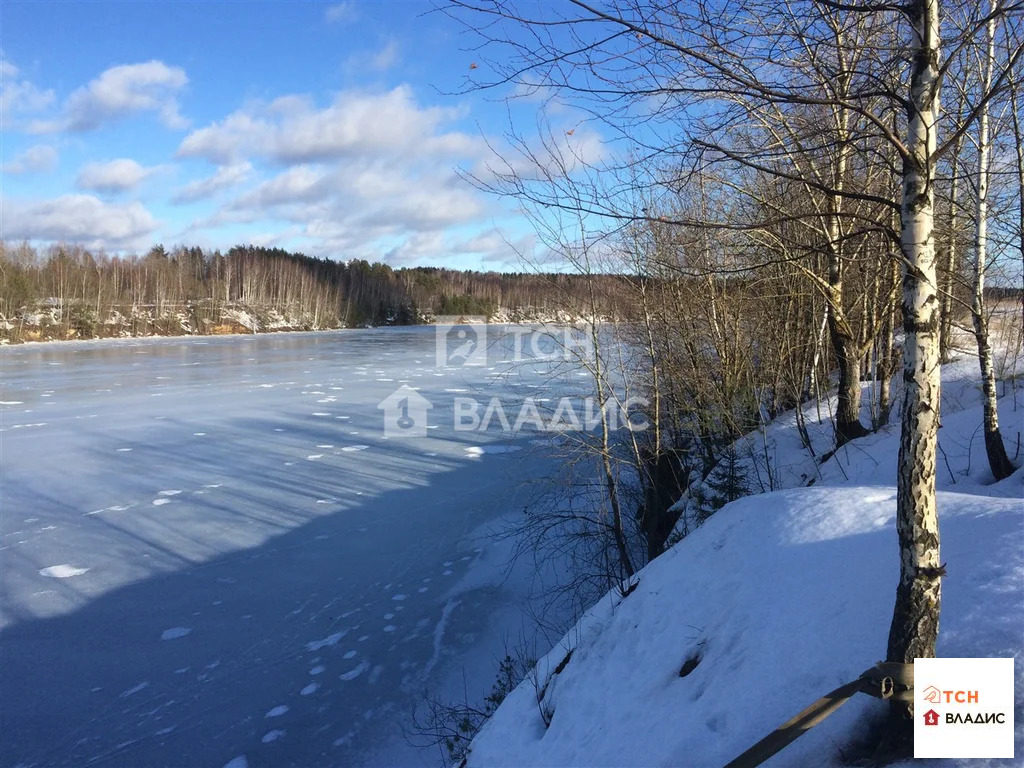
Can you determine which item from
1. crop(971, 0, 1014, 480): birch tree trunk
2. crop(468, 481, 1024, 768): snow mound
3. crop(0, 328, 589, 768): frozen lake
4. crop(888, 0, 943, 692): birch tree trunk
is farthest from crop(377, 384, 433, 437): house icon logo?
crop(888, 0, 943, 692): birch tree trunk

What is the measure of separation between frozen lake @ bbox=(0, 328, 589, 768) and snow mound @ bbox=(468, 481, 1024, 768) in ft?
6.44

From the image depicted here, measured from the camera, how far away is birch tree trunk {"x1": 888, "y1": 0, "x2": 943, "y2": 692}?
2.10m

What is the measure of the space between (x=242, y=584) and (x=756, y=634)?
6.80m

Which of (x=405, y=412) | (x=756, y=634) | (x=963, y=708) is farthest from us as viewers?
(x=405, y=412)

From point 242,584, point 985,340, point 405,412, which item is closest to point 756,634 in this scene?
point 985,340

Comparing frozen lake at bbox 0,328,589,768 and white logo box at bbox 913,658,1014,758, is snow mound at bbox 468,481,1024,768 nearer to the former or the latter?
white logo box at bbox 913,658,1014,758

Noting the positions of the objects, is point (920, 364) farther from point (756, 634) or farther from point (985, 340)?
point (985, 340)

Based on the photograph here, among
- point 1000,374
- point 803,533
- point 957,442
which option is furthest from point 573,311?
point 1000,374

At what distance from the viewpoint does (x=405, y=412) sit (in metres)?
18.8

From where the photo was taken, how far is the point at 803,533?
12.4 feet

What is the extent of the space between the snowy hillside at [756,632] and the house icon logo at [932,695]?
216 mm

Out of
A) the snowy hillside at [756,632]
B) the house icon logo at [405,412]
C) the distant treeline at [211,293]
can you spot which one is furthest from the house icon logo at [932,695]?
the distant treeline at [211,293]

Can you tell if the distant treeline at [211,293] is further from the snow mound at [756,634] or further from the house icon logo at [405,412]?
the snow mound at [756,634]

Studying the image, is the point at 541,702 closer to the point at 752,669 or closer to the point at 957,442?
the point at 752,669
